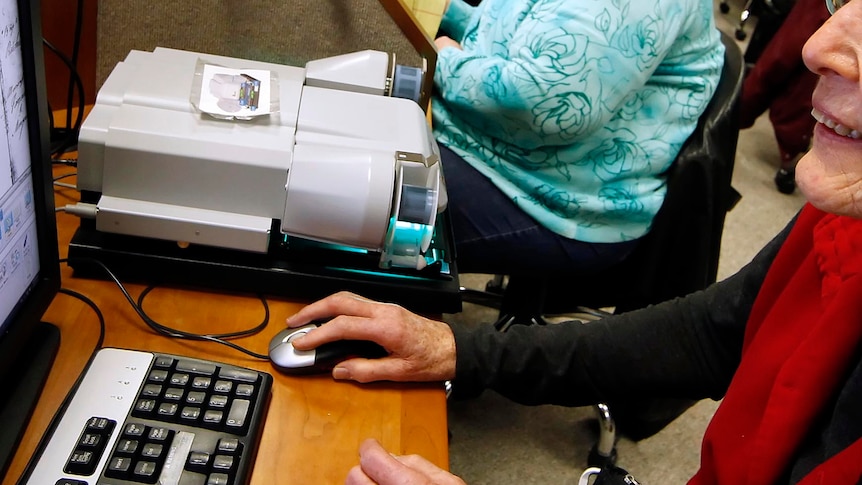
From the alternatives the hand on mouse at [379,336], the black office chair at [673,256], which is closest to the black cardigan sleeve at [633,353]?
the hand on mouse at [379,336]

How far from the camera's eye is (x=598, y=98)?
3.77ft

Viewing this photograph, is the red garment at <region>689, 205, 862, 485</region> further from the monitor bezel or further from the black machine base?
the monitor bezel

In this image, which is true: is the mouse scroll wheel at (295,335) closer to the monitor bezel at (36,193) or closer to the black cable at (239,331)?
the black cable at (239,331)

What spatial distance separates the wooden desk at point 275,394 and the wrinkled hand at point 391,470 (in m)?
0.02

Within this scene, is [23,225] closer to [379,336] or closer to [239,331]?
[239,331]

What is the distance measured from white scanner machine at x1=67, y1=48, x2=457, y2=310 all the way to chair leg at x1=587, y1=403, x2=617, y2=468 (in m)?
0.84

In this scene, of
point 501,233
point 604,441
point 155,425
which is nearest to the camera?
point 155,425

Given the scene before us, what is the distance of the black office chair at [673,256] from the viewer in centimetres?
124

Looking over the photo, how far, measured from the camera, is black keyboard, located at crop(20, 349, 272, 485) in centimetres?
57

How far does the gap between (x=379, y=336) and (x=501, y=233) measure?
591 mm

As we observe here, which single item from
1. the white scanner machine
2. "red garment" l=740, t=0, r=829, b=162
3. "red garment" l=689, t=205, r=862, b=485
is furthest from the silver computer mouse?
"red garment" l=740, t=0, r=829, b=162

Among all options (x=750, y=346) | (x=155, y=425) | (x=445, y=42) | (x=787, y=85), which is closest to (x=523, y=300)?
(x=445, y=42)

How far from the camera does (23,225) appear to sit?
616 millimetres

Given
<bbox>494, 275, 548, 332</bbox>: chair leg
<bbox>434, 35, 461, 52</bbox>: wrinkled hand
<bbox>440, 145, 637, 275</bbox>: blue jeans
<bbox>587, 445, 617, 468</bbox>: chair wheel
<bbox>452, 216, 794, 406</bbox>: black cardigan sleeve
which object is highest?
<bbox>434, 35, 461, 52</bbox>: wrinkled hand
